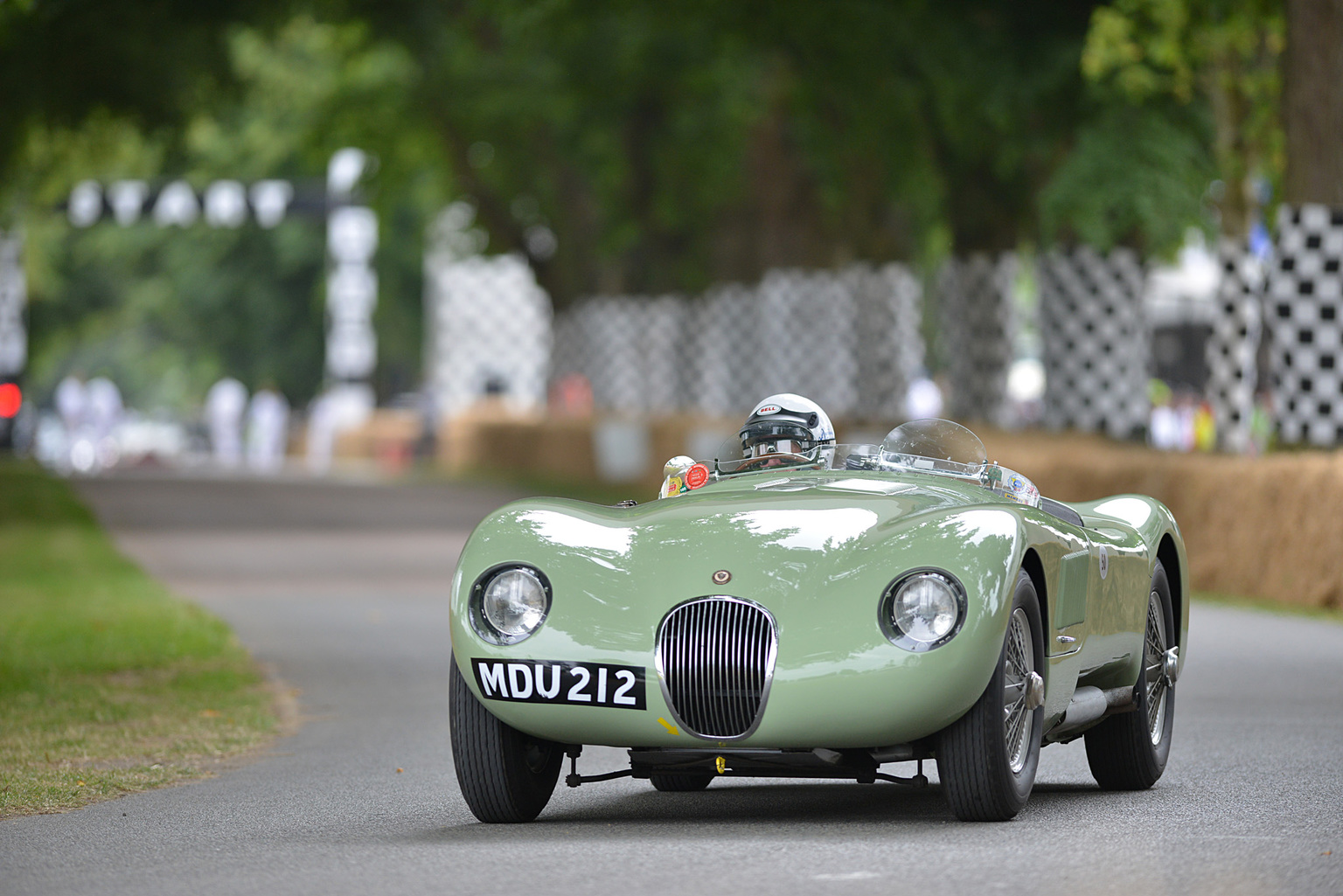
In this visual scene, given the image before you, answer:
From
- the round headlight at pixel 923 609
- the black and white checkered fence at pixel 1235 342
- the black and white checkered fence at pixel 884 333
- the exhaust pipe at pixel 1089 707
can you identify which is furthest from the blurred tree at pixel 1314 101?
the black and white checkered fence at pixel 884 333

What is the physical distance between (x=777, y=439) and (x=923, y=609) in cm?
184

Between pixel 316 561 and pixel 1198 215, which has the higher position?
pixel 1198 215

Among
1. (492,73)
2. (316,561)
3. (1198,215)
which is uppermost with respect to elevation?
(492,73)

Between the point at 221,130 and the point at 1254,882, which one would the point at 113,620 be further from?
the point at 221,130

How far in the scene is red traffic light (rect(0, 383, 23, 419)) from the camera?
5188 centimetres

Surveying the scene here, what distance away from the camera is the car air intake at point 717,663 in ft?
21.9

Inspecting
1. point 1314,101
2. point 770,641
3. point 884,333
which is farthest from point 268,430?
point 770,641

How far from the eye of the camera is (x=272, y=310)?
198ft

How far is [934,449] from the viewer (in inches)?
321

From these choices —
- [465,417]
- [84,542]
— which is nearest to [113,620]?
[84,542]

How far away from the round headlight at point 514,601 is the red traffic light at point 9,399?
46.9m

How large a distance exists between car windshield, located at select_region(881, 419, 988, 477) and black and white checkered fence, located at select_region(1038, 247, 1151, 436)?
1613 centimetres

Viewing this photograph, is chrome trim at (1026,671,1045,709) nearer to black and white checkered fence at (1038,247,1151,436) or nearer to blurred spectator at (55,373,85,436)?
black and white checkered fence at (1038,247,1151,436)

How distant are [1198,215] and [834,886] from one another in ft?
55.2
